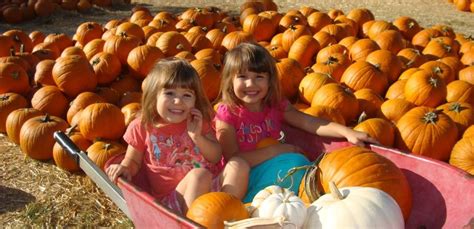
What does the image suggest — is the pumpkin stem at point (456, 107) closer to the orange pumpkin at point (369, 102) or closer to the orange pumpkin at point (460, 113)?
the orange pumpkin at point (460, 113)

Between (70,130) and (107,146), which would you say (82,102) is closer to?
(70,130)

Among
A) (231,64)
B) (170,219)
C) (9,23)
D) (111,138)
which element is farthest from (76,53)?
(9,23)

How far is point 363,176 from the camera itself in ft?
8.04

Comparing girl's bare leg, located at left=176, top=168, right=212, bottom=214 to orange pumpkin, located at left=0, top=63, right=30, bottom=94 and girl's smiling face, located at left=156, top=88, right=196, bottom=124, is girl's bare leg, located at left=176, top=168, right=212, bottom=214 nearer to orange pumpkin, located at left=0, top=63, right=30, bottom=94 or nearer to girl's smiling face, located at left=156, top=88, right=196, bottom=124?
girl's smiling face, located at left=156, top=88, right=196, bottom=124

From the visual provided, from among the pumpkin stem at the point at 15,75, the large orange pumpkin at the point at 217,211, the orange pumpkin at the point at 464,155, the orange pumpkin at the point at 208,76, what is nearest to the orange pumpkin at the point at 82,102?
the pumpkin stem at the point at 15,75

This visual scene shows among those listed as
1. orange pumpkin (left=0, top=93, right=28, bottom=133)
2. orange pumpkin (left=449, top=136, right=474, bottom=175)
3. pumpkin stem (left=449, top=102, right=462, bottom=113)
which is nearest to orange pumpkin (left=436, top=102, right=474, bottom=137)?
pumpkin stem (left=449, top=102, right=462, bottom=113)

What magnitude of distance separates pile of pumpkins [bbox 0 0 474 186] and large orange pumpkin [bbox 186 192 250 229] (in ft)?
5.40

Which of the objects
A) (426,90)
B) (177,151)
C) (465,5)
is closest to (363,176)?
(177,151)

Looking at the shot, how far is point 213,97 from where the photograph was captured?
4.50 meters

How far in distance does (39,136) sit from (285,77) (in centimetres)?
206

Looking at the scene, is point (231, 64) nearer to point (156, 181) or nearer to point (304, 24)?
point (156, 181)

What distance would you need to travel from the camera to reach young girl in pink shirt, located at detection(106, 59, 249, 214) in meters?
2.78

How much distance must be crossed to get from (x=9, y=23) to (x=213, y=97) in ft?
22.2

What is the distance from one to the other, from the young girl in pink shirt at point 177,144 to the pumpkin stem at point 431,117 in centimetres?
146
